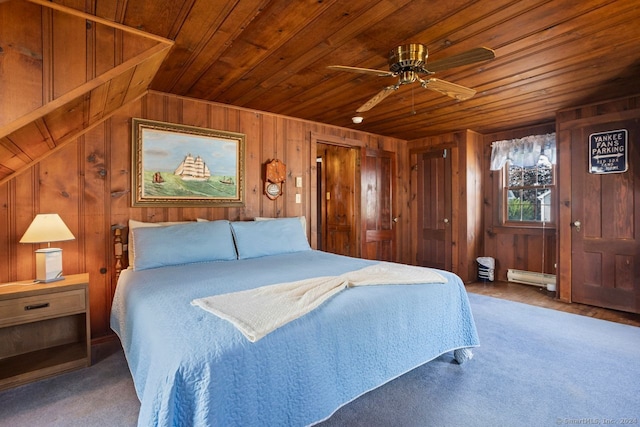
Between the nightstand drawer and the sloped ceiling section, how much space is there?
34.9 inches

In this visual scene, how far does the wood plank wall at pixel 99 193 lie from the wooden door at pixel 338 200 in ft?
5.06

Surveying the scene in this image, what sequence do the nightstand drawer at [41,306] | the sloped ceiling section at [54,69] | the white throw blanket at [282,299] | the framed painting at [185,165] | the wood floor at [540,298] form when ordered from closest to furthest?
1. the white throw blanket at [282,299]
2. the sloped ceiling section at [54,69]
3. the nightstand drawer at [41,306]
4. the framed painting at [185,165]
5. the wood floor at [540,298]

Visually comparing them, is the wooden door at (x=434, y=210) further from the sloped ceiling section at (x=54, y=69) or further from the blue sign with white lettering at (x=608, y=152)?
the sloped ceiling section at (x=54, y=69)

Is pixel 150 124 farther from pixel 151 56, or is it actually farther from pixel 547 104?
pixel 547 104

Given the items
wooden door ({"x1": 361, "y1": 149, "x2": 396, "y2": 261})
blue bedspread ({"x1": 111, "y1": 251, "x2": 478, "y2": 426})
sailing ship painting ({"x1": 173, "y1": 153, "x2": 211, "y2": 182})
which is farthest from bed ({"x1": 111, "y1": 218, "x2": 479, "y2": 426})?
wooden door ({"x1": 361, "y1": 149, "x2": 396, "y2": 261})

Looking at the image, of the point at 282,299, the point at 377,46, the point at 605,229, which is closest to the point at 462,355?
the point at 282,299

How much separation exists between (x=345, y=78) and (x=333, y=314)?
6.61 ft

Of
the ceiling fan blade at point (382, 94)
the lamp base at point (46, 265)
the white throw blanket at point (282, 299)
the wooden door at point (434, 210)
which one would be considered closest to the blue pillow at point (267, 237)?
the white throw blanket at point (282, 299)

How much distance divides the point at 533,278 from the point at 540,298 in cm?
67

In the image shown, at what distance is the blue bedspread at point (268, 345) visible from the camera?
1133 mm

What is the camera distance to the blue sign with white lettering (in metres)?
3.39

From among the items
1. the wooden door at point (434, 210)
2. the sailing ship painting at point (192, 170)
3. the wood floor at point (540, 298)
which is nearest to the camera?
the sailing ship painting at point (192, 170)

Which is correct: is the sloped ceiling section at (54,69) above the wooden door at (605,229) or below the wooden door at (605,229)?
above

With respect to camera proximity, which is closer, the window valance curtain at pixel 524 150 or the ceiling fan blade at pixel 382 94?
the ceiling fan blade at pixel 382 94
